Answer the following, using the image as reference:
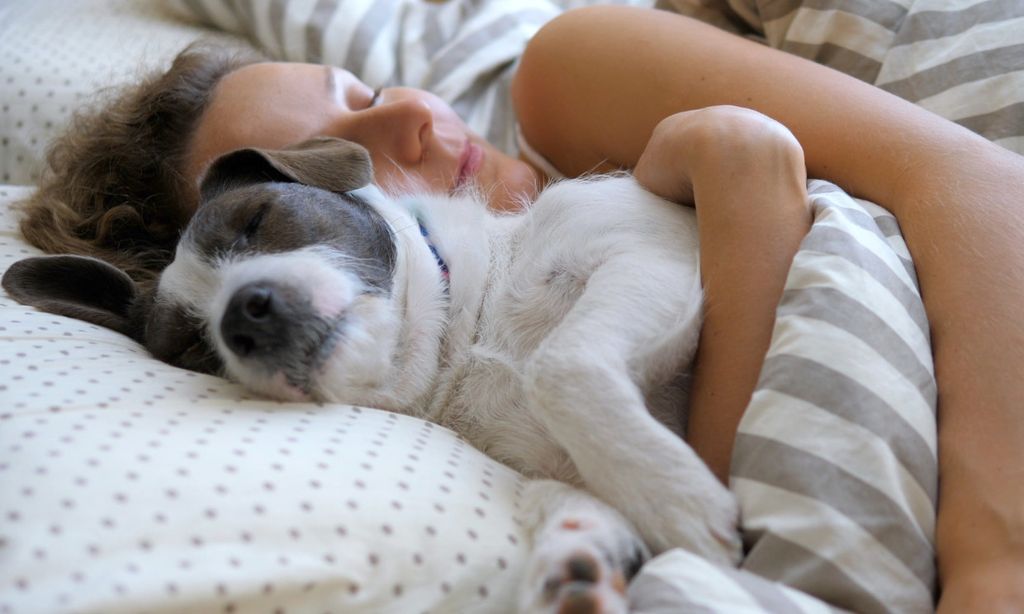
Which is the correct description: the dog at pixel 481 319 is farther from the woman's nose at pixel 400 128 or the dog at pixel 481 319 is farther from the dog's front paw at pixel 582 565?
the woman's nose at pixel 400 128

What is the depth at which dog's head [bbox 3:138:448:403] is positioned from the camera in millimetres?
1348

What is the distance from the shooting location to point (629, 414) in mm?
1153

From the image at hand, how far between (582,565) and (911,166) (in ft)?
2.96

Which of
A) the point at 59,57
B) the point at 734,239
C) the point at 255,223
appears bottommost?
the point at 59,57

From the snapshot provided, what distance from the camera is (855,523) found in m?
1.00

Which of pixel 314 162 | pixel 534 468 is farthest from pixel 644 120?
pixel 534 468

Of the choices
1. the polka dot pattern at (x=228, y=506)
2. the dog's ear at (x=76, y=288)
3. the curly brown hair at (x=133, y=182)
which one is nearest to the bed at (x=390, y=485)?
the polka dot pattern at (x=228, y=506)

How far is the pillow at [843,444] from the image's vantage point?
99 cm

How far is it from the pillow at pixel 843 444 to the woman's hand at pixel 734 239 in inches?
2.6

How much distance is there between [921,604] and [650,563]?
32 cm

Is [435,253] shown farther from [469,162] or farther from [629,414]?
[629,414]

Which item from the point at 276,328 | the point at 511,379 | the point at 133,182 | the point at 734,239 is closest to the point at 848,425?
the point at 734,239

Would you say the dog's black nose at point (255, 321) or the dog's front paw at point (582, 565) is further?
the dog's black nose at point (255, 321)

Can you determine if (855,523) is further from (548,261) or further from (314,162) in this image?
(314,162)
